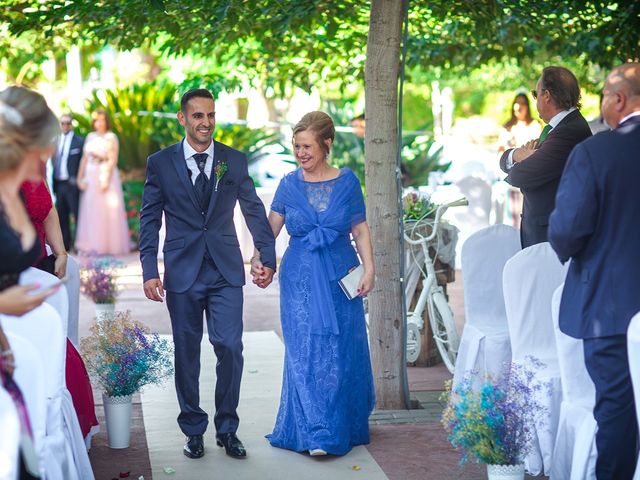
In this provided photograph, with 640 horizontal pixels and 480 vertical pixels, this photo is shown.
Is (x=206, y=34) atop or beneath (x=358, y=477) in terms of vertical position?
atop

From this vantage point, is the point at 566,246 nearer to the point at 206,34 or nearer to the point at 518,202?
the point at 206,34

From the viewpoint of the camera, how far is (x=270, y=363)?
29.8ft

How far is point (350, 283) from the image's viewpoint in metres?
6.38

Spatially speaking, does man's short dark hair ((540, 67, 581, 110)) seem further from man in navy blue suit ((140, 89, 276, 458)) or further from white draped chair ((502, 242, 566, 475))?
man in navy blue suit ((140, 89, 276, 458))

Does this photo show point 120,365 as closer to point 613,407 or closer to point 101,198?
point 613,407

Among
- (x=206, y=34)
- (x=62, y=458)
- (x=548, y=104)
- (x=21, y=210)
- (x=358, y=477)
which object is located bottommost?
(x=358, y=477)

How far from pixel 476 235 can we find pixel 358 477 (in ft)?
6.63

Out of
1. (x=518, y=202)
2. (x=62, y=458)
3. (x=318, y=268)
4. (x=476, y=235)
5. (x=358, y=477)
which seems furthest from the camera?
(x=518, y=202)

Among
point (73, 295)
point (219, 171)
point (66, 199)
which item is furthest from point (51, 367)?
point (66, 199)

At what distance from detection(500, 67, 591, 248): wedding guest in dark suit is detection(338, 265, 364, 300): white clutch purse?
1106 millimetres

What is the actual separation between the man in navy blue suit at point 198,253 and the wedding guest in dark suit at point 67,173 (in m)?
10.4

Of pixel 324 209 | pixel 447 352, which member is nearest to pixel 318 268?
pixel 324 209

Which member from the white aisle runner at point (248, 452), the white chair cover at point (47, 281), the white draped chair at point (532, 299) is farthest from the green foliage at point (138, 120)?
the white chair cover at point (47, 281)

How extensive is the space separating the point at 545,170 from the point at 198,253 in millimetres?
2097
